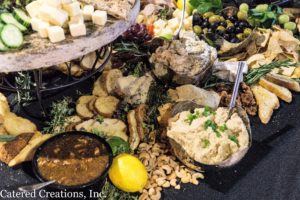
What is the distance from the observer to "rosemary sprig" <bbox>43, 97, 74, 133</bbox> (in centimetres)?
275

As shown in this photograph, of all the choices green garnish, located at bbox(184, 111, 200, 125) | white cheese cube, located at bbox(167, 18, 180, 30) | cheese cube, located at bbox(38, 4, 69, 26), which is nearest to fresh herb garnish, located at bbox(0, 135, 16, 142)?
cheese cube, located at bbox(38, 4, 69, 26)

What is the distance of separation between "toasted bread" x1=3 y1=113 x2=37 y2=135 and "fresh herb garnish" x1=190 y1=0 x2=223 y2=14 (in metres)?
1.93

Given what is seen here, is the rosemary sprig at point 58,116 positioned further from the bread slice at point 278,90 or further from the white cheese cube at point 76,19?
the bread slice at point 278,90

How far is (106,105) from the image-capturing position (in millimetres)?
2857

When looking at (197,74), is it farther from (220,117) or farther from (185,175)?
(185,175)

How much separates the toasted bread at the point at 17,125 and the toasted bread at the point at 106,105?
0.46 m

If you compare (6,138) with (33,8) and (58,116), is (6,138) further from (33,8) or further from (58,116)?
(33,8)

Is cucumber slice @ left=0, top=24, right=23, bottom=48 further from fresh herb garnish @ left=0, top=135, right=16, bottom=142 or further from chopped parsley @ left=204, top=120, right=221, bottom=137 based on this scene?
chopped parsley @ left=204, top=120, right=221, bottom=137

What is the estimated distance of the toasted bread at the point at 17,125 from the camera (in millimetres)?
2682

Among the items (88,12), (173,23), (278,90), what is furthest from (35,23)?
(278,90)

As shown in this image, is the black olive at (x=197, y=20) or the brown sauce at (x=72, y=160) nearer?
the brown sauce at (x=72, y=160)

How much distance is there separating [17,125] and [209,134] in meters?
1.30

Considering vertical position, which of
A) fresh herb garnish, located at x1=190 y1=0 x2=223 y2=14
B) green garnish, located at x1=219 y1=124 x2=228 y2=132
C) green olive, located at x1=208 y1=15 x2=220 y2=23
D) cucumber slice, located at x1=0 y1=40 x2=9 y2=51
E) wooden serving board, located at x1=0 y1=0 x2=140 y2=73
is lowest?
green garnish, located at x1=219 y1=124 x2=228 y2=132

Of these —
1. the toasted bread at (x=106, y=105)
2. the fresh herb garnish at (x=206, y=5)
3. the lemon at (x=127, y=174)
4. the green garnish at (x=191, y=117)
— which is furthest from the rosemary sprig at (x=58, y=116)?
the fresh herb garnish at (x=206, y=5)
